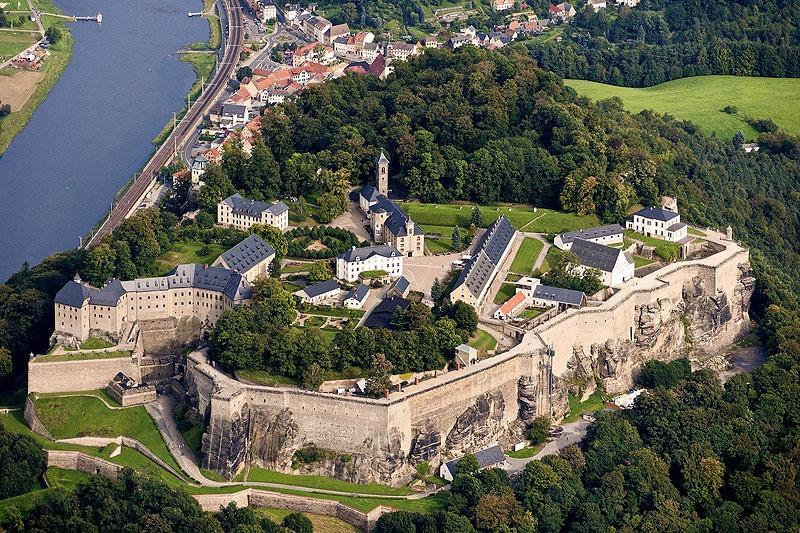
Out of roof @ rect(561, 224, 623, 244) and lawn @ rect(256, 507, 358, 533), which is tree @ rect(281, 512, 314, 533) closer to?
lawn @ rect(256, 507, 358, 533)

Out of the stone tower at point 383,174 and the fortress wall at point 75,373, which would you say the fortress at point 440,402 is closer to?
the fortress wall at point 75,373

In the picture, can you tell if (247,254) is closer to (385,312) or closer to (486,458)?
(385,312)

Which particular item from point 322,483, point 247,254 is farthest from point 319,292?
point 322,483

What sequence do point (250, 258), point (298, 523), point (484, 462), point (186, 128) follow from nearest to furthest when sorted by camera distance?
point (298, 523)
point (484, 462)
point (250, 258)
point (186, 128)

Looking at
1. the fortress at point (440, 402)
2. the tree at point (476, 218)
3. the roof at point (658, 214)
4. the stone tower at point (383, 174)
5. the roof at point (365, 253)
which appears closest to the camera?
the fortress at point (440, 402)

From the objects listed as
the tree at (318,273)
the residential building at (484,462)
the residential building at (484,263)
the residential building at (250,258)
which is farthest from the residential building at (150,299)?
the residential building at (484,462)

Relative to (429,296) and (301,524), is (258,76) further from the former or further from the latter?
(301,524)
